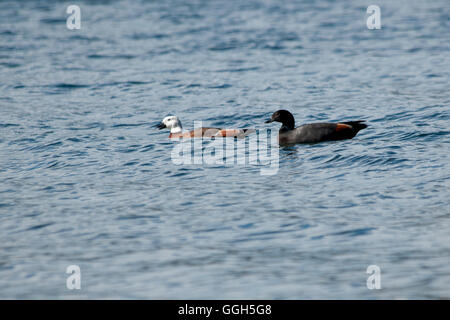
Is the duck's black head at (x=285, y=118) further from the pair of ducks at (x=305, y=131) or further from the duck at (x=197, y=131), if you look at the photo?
the duck at (x=197, y=131)

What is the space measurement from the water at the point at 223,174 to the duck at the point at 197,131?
0.28 metres

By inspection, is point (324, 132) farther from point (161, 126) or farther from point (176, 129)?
point (161, 126)

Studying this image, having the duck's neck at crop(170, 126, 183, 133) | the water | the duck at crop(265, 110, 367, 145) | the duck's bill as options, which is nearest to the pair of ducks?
the duck at crop(265, 110, 367, 145)

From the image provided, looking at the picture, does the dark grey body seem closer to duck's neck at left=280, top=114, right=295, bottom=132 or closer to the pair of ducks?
the pair of ducks

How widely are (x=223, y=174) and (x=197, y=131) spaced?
341 centimetres

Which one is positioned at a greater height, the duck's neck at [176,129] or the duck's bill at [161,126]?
the duck's bill at [161,126]

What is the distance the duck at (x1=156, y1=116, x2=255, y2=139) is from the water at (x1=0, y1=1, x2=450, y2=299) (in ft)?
0.91

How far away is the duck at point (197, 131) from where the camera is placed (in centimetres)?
1561

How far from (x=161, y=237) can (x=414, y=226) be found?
3.26m

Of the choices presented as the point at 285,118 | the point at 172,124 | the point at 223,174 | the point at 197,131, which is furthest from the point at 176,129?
the point at 223,174

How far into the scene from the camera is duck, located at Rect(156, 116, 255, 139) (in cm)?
1561

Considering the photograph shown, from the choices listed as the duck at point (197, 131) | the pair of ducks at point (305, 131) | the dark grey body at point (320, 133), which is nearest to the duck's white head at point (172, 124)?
the duck at point (197, 131)

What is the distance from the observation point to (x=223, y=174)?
12.7m
